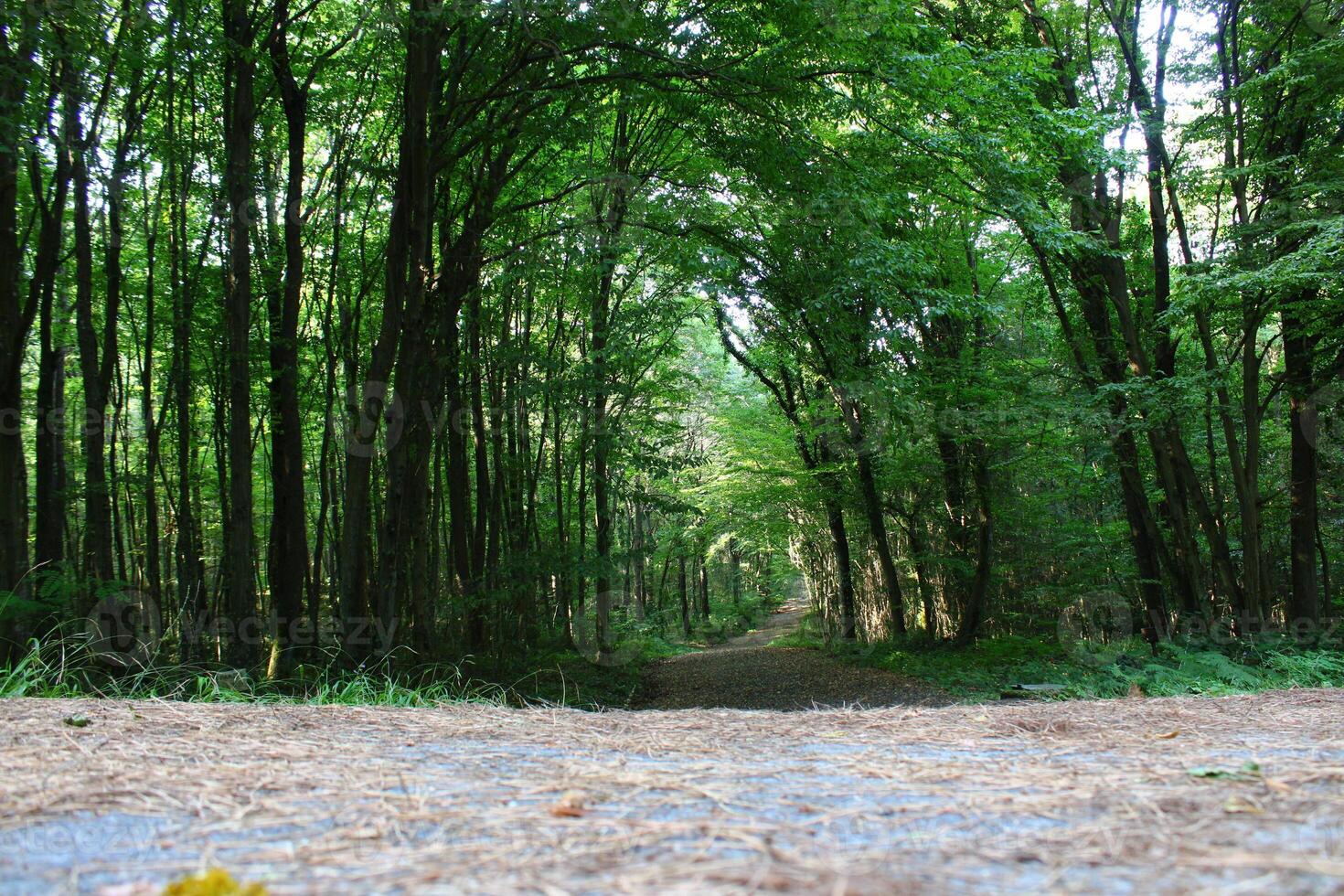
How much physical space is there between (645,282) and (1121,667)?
919cm

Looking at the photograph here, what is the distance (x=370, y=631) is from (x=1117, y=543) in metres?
11.8

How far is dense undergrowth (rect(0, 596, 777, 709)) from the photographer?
13.2 feet

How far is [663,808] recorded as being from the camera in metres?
1.65

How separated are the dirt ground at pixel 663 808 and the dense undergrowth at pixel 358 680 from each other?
134 centimetres

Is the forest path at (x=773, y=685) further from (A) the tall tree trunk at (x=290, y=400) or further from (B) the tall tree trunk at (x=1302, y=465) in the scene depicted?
(B) the tall tree trunk at (x=1302, y=465)

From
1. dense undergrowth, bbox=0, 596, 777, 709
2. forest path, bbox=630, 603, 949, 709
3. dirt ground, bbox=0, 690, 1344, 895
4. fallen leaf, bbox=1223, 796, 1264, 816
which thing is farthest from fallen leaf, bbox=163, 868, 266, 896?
forest path, bbox=630, 603, 949, 709

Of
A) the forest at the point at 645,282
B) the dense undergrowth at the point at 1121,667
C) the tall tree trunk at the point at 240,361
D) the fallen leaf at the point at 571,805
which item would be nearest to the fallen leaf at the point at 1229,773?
the fallen leaf at the point at 571,805

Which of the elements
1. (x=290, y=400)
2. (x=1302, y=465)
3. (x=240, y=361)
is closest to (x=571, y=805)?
(x=240, y=361)

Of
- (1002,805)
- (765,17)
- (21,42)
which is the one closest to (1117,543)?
(765,17)

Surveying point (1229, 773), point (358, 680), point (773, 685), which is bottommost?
point (773, 685)

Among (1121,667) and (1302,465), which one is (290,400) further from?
(1302,465)

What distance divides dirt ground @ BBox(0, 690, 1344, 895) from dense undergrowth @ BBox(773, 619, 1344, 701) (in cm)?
352

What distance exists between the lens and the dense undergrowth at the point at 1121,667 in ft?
19.4

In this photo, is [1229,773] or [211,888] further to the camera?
[1229,773]
